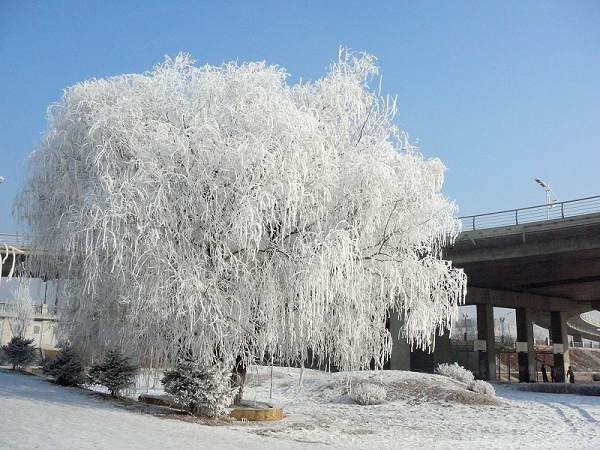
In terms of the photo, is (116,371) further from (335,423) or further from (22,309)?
(22,309)

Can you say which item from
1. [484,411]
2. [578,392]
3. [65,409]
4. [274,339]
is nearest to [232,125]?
[274,339]

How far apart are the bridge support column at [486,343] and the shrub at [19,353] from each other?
3403cm

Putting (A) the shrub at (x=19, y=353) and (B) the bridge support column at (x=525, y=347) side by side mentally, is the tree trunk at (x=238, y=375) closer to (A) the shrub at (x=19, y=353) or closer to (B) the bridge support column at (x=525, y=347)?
(A) the shrub at (x=19, y=353)

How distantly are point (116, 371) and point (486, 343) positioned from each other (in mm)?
38887

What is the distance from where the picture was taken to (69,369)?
16.9m

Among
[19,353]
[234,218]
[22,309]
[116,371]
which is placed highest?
[234,218]

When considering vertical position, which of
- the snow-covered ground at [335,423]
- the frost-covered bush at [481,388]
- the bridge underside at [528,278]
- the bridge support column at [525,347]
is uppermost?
the bridge underside at [528,278]

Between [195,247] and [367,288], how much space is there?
458 centimetres

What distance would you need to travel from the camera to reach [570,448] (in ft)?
40.2

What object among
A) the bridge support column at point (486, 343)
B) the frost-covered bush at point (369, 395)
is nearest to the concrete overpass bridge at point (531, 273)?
the bridge support column at point (486, 343)

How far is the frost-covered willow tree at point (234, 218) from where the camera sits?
12312mm

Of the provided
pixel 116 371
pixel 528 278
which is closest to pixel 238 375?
pixel 116 371

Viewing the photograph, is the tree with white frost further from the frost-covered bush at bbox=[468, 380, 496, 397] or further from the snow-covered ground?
the frost-covered bush at bbox=[468, 380, 496, 397]

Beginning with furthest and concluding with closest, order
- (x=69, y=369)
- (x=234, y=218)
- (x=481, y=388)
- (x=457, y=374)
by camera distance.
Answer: (x=457, y=374), (x=481, y=388), (x=69, y=369), (x=234, y=218)
